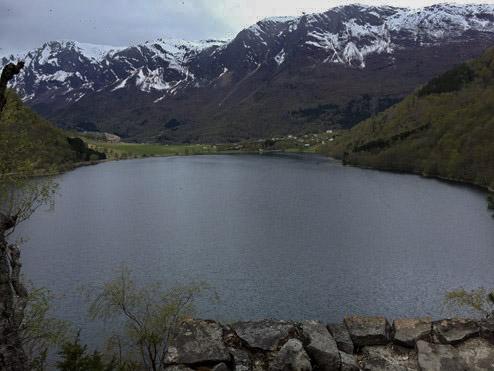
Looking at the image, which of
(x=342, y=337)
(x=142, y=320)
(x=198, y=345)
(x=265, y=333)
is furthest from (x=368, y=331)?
(x=142, y=320)

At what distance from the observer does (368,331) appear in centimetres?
1340

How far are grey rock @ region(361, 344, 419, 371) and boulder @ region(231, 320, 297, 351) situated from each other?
2285mm

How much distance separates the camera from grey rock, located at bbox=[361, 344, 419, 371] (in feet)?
40.1

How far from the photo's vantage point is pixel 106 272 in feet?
198

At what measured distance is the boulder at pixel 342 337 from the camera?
1287cm

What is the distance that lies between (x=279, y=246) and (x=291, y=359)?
211ft

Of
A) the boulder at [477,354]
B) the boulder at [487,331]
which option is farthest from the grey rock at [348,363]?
the boulder at [487,331]

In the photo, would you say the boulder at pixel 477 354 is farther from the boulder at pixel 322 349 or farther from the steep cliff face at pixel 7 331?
the steep cliff face at pixel 7 331

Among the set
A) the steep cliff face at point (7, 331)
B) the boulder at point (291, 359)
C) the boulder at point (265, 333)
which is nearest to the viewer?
the boulder at point (291, 359)

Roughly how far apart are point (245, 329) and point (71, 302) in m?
41.9

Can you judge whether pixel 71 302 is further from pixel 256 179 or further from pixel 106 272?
pixel 256 179

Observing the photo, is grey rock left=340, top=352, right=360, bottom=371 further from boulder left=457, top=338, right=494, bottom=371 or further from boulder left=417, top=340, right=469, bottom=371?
boulder left=457, top=338, right=494, bottom=371

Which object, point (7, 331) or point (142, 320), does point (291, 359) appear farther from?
point (142, 320)

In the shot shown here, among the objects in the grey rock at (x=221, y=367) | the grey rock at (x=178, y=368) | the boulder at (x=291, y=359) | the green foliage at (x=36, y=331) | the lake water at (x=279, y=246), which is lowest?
the lake water at (x=279, y=246)
